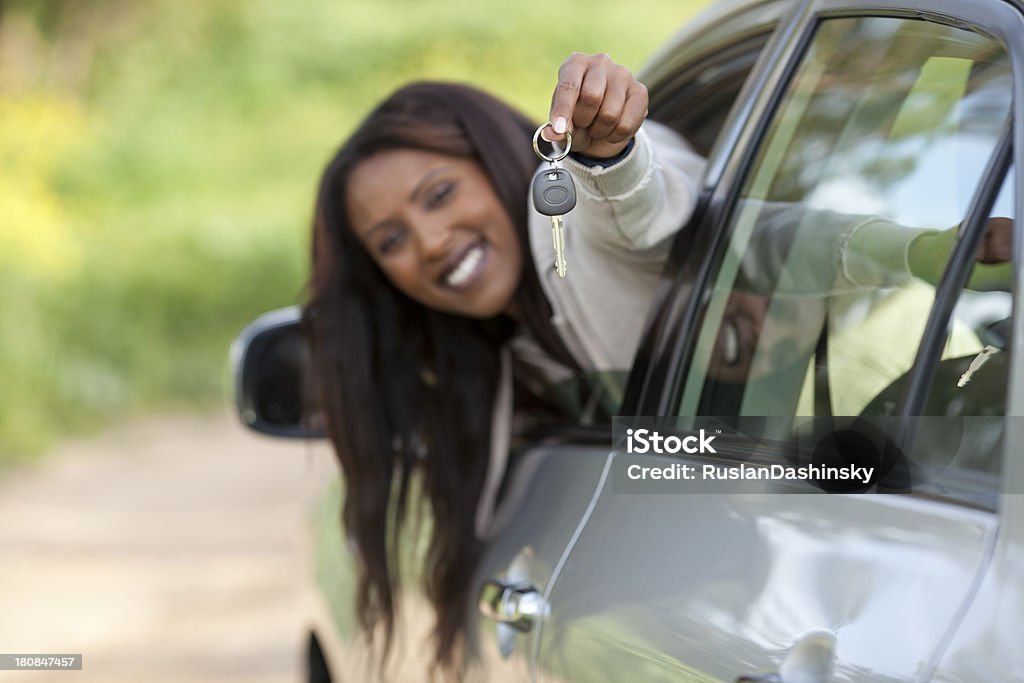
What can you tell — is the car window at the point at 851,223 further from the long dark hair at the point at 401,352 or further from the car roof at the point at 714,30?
the long dark hair at the point at 401,352

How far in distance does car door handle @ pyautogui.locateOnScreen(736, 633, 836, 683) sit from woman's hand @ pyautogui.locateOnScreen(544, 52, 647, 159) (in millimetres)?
723

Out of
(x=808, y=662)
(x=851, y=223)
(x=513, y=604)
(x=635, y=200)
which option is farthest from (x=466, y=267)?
(x=808, y=662)

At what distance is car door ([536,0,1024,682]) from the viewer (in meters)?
1.16

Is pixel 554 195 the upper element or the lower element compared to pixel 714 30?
lower

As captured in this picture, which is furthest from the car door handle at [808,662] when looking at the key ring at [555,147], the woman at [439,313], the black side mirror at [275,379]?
the black side mirror at [275,379]

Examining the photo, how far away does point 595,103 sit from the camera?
65.6 inches

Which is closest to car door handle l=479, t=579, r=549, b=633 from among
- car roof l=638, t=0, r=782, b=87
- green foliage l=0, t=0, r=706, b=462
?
car roof l=638, t=0, r=782, b=87

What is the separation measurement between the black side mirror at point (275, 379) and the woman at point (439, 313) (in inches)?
6.6

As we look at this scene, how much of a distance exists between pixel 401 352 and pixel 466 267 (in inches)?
13.8

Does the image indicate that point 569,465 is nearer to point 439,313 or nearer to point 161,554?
point 439,313

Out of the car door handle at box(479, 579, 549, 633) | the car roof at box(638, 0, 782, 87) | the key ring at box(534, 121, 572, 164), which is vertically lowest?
the car door handle at box(479, 579, 549, 633)

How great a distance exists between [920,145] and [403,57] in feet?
45.5

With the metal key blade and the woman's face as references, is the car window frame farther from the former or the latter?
the woman's face

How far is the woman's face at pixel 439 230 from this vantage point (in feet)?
8.33
